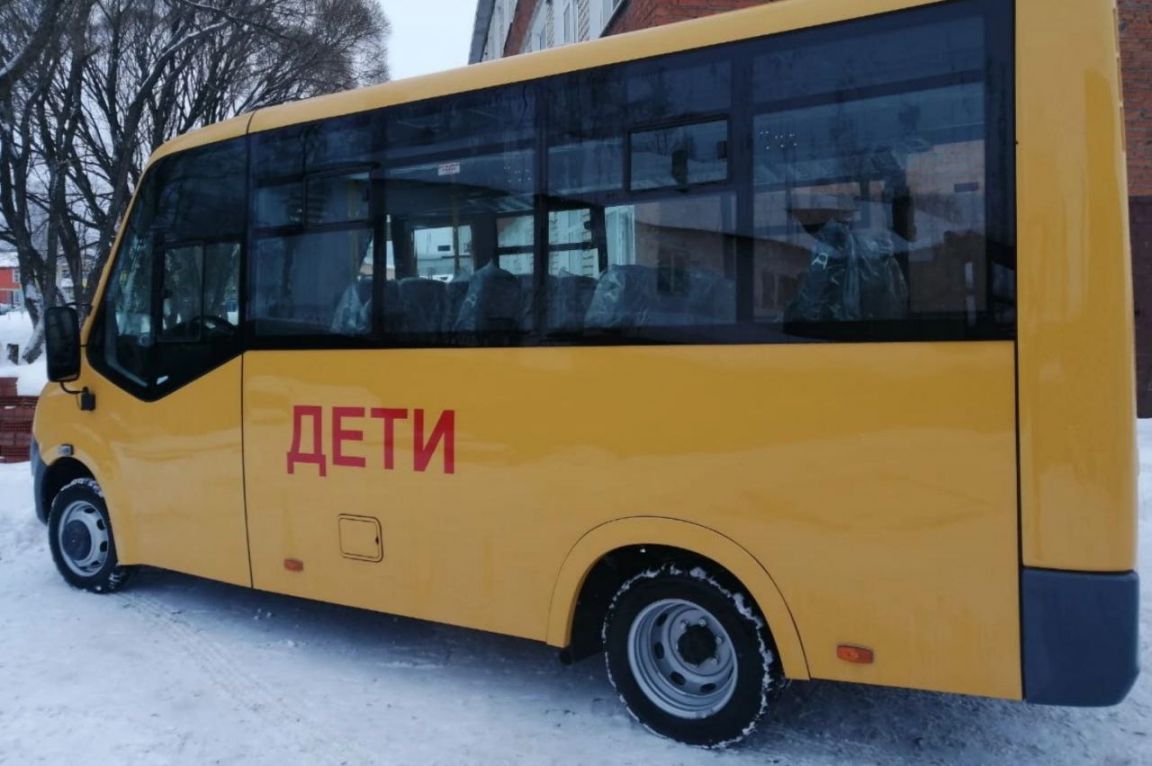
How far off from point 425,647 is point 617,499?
190cm

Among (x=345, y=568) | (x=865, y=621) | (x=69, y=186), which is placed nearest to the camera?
(x=865, y=621)

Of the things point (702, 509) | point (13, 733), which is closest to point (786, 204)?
point (702, 509)

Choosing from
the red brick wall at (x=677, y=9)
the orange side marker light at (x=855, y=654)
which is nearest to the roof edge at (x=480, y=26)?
the red brick wall at (x=677, y=9)

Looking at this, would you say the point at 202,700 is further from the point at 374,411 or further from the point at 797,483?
the point at 797,483

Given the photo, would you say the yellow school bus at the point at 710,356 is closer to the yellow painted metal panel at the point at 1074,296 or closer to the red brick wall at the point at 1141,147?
the yellow painted metal panel at the point at 1074,296

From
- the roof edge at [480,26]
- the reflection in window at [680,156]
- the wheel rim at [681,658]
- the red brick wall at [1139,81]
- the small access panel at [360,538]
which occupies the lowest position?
the wheel rim at [681,658]

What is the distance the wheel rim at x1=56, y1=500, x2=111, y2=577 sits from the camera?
629 centimetres

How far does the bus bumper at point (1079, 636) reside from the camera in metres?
3.26

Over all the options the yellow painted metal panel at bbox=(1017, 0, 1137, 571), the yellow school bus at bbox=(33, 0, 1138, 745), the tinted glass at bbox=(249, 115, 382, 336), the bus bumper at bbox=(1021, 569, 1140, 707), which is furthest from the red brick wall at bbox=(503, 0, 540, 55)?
the bus bumper at bbox=(1021, 569, 1140, 707)

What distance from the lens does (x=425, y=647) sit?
17.6 ft

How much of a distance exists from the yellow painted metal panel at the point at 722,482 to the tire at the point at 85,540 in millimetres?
1928

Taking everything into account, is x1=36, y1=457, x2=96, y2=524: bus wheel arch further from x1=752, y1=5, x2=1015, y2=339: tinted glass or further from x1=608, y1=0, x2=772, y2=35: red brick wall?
x1=608, y1=0, x2=772, y2=35: red brick wall

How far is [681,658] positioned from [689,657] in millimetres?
46

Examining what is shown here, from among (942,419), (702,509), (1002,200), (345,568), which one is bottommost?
(345,568)
